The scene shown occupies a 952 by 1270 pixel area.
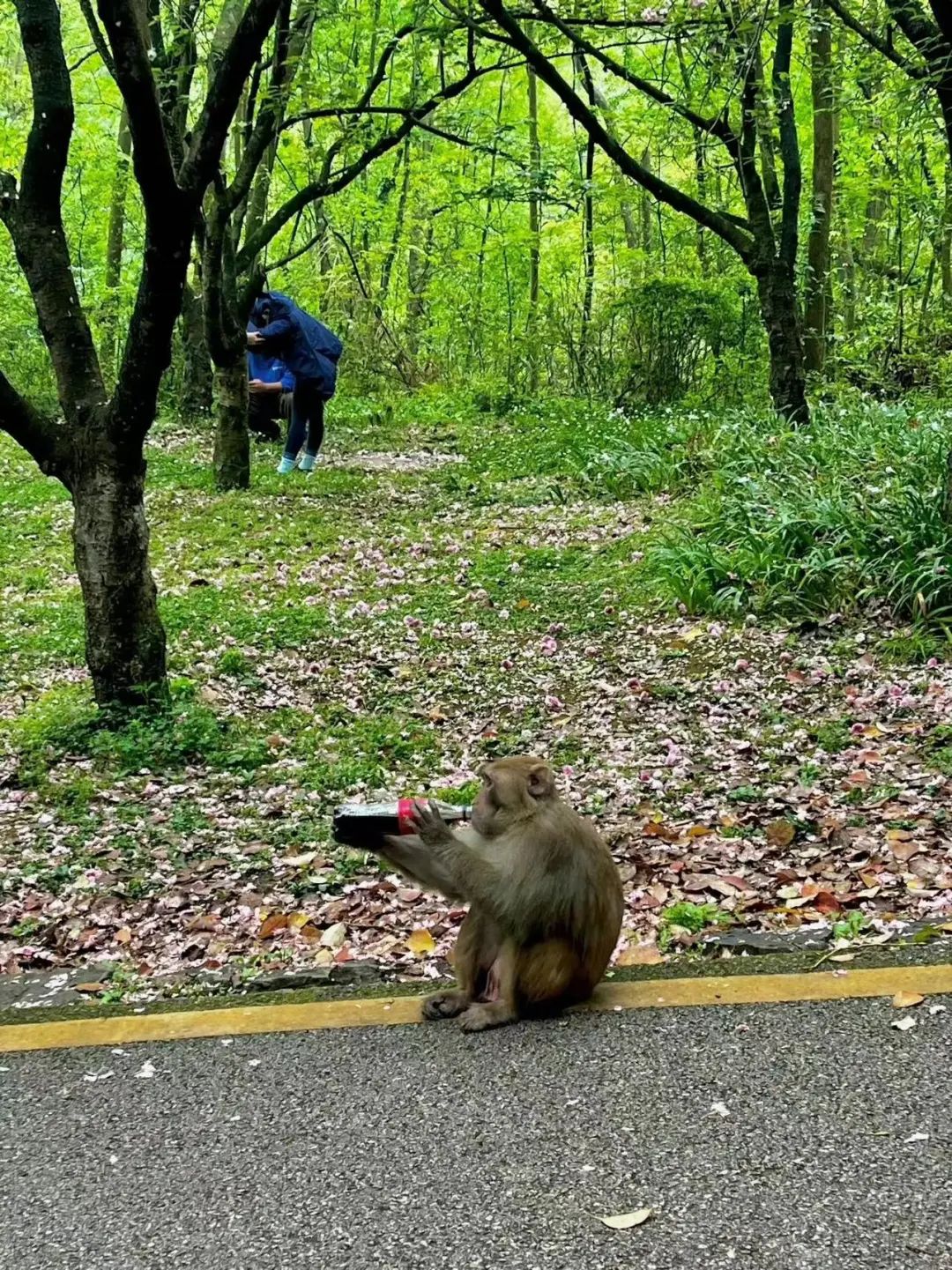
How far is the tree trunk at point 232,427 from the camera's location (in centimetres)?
1197

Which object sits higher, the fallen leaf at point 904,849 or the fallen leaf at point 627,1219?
the fallen leaf at point 904,849

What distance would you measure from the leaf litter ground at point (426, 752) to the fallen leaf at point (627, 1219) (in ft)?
4.39

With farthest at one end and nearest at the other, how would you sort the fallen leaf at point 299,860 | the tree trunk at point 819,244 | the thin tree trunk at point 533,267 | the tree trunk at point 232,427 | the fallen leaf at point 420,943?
the thin tree trunk at point 533,267 < the tree trunk at point 819,244 < the tree trunk at point 232,427 < the fallen leaf at point 299,860 < the fallen leaf at point 420,943

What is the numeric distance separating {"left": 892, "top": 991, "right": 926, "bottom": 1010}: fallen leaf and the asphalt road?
3 centimetres

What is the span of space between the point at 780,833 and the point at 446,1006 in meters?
1.93

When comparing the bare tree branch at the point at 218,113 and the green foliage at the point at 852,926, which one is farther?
the bare tree branch at the point at 218,113

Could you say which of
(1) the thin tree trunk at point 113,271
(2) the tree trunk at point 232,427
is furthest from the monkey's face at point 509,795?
(1) the thin tree trunk at point 113,271

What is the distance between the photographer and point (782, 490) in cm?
882

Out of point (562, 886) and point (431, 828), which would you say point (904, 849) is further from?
point (431, 828)

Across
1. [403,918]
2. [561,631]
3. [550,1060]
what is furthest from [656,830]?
[561,631]

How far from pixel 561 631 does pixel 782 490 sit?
2199 millimetres

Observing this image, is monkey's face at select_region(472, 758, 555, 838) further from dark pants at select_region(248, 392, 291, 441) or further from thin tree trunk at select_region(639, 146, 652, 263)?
thin tree trunk at select_region(639, 146, 652, 263)

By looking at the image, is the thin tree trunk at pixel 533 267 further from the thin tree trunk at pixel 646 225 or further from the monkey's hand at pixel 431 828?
the monkey's hand at pixel 431 828

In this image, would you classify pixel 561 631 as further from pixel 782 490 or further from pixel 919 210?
pixel 919 210
